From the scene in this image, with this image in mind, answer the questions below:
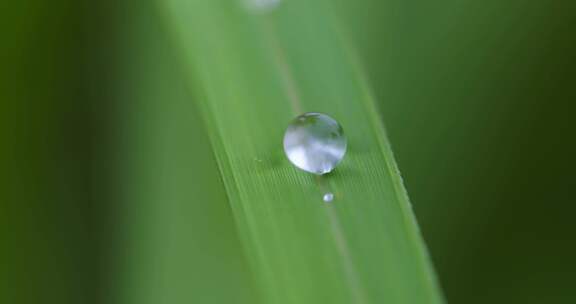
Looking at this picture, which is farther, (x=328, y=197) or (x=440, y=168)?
(x=440, y=168)

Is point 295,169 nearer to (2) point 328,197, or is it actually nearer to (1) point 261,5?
(2) point 328,197

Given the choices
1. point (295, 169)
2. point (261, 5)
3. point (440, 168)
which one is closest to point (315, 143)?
point (295, 169)

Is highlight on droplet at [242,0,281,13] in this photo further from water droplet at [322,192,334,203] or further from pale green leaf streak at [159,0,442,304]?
water droplet at [322,192,334,203]

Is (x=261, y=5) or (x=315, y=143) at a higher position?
(x=261, y=5)

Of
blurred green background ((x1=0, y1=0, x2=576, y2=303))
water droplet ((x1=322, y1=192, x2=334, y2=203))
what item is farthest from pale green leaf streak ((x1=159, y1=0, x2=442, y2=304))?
blurred green background ((x1=0, y1=0, x2=576, y2=303))

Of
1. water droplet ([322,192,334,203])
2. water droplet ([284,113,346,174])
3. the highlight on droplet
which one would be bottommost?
water droplet ([322,192,334,203])

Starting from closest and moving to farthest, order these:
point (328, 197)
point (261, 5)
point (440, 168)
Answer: point (328, 197) < point (261, 5) < point (440, 168)

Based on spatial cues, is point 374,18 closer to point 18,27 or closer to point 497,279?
point 497,279

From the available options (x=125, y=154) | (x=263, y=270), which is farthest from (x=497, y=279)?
(x=125, y=154)
